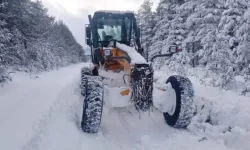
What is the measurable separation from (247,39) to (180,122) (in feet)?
24.8

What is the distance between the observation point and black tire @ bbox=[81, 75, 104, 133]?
533cm

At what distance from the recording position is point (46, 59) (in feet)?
104

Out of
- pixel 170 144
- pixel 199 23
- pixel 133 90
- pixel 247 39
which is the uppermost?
pixel 199 23

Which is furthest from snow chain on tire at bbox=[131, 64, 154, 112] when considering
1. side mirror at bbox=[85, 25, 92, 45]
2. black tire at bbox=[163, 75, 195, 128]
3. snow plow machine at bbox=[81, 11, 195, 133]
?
side mirror at bbox=[85, 25, 92, 45]

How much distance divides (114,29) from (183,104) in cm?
421

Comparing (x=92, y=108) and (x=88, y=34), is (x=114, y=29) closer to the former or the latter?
(x=88, y=34)

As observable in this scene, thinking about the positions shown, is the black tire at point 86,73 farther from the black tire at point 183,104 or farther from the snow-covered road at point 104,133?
the black tire at point 183,104

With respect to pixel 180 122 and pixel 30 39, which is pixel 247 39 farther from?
pixel 30 39

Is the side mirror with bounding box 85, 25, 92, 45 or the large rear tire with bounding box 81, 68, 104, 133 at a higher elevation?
the side mirror with bounding box 85, 25, 92, 45

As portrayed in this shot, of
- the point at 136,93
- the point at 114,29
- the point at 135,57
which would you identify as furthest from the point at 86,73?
the point at 136,93

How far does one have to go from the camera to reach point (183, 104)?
18.2 ft

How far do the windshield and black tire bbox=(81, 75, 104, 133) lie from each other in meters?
3.48

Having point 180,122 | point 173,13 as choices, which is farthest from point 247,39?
point 173,13

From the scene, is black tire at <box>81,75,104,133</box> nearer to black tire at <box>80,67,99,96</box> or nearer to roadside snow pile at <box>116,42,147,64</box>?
roadside snow pile at <box>116,42,147,64</box>
